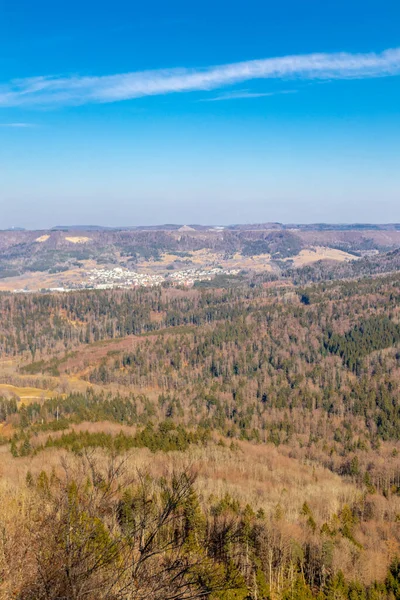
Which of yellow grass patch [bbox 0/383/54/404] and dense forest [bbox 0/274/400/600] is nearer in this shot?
dense forest [bbox 0/274/400/600]

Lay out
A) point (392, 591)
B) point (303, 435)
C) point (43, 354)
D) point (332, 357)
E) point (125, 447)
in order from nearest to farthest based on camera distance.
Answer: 1. point (392, 591)
2. point (125, 447)
3. point (303, 435)
4. point (332, 357)
5. point (43, 354)

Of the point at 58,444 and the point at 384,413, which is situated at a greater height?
the point at 58,444

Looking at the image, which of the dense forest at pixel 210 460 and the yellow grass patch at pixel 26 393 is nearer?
the dense forest at pixel 210 460

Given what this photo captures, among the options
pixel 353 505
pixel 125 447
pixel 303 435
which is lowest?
pixel 303 435

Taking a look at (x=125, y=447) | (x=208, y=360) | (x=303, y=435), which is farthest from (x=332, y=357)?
(x=125, y=447)

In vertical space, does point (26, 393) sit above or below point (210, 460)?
below

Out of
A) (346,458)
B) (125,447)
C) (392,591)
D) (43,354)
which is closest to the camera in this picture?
(392,591)

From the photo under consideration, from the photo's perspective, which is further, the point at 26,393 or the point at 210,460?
the point at 26,393

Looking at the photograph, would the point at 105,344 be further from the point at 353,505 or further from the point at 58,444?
the point at 353,505
